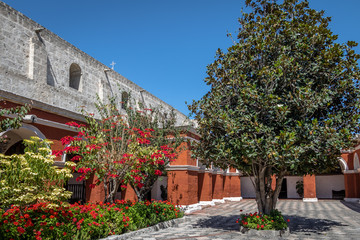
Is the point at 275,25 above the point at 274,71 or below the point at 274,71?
above

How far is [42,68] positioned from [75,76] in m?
3.10

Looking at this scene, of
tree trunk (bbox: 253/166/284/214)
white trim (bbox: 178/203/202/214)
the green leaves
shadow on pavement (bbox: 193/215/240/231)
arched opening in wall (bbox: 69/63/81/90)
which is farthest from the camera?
arched opening in wall (bbox: 69/63/81/90)

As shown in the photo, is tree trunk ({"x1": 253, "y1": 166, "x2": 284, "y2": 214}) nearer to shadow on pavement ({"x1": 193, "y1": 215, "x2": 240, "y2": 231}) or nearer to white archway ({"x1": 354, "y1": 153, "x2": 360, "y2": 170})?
shadow on pavement ({"x1": 193, "y1": 215, "x2": 240, "y2": 231})

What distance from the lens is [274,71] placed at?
30.7ft

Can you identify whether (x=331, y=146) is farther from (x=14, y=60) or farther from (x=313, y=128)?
(x=14, y=60)

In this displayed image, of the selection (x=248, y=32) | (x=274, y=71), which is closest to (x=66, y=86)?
(x=248, y=32)

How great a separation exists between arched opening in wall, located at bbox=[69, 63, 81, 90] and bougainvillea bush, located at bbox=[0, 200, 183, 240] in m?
9.81

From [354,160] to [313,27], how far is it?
17.1 meters

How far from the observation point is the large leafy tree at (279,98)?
9.05m

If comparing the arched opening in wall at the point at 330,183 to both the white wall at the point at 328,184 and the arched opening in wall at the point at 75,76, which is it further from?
the arched opening in wall at the point at 75,76

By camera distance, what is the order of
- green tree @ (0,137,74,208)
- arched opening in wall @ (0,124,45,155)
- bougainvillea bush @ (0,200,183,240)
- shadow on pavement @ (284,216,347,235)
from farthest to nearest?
arched opening in wall @ (0,124,45,155)
shadow on pavement @ (284,216,347,235)
green tree @ (0,137,74,208)
bougainvillea bush @ (0,200,183,240)

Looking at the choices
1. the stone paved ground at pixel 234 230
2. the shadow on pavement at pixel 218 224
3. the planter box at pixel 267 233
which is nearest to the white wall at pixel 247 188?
the stone paved ground at pixel 234 230

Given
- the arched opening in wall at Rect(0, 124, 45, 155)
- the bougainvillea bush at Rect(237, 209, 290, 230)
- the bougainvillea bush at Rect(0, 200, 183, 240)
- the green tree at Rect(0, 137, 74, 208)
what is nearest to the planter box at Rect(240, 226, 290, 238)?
the bougainvillea bush at Rect(237, 209, 290, 230)

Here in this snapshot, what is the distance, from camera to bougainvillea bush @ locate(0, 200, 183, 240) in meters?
7.05
